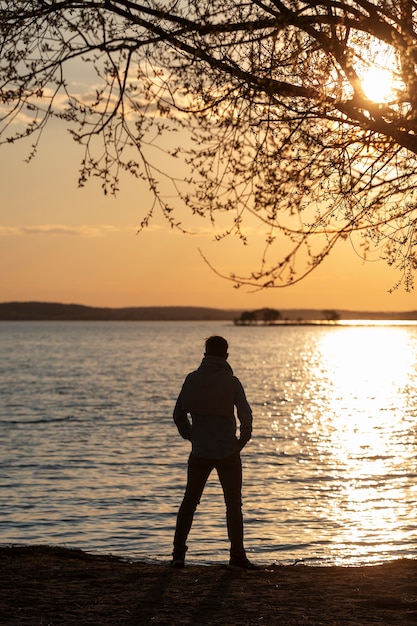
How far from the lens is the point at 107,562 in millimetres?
12008

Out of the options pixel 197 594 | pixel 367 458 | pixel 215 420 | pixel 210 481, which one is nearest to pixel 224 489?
pixel 215 420

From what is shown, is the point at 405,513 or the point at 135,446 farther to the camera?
the point at 135,446

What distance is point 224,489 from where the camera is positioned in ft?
36.5

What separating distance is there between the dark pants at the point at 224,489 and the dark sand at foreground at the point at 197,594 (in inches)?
16.4

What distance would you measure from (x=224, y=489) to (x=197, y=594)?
149 centimetres

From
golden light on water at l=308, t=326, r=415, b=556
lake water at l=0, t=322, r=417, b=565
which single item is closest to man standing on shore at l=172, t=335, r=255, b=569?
lake water at l=0, t=322, r=417, b=565

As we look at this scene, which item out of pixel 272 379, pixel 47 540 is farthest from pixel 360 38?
pixel 272 379

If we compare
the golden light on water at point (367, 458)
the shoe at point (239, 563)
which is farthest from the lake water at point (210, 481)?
the shoe at point (239, 563)

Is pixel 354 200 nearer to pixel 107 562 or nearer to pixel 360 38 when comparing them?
pixel 360 38

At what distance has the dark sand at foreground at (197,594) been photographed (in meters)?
8.97

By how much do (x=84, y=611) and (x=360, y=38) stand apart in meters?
6.13

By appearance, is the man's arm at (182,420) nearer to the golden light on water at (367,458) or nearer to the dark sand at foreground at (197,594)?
the dark sand at foreground at (197,594)

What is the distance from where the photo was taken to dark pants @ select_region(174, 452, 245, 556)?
11.0m

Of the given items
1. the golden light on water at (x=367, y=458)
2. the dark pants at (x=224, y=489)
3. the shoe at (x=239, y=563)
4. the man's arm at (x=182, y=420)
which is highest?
the man's arm at (x=182, y=420)
